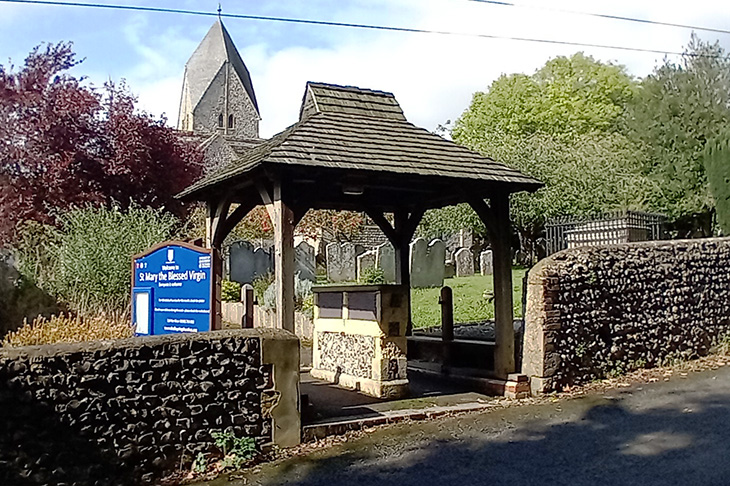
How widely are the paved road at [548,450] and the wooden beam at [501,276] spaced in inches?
36.3

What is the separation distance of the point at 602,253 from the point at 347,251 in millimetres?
15341

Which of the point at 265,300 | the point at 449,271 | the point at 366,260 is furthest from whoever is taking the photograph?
the point at 449,271

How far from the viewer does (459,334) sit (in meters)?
12.8

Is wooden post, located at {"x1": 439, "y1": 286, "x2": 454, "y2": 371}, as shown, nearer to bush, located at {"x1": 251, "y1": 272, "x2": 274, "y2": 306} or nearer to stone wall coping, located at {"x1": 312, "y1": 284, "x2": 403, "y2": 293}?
stone wall coping, located at {"x1": 312, "y1": 284, "x2": 403, "y2": 293}

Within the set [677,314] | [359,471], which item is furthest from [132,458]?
[677,314]

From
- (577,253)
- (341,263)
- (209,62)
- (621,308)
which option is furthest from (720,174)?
(209,62)

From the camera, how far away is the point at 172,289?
26.8ft

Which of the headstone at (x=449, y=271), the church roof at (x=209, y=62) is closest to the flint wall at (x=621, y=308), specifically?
the headstone at (x=449, y=271)

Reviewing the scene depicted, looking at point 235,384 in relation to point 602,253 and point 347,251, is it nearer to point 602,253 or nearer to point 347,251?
point 602,253

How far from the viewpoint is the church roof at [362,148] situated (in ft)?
26.7

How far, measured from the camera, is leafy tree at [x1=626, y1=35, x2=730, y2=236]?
23.1 m

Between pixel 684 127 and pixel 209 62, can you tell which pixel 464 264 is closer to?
pixel 684 127

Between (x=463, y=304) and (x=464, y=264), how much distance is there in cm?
950

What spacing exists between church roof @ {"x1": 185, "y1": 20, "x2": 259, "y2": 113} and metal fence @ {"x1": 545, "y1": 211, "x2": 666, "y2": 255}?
53.8 metres
